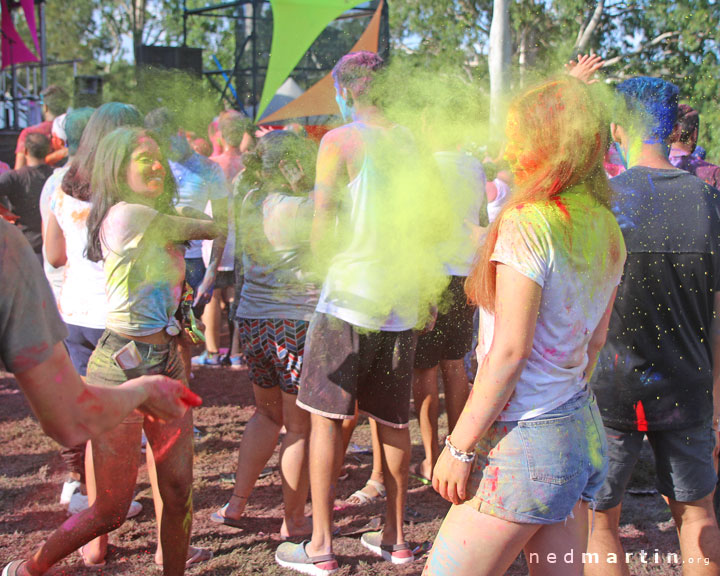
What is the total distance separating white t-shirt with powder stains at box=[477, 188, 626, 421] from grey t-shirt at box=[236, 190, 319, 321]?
1.37 meters

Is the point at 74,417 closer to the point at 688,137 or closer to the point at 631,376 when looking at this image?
the point at 631,376

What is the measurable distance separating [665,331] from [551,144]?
0.92 metres

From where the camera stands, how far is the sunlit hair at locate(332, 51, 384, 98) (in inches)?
104

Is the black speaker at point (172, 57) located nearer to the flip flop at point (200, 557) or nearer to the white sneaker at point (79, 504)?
the white sneaker at point (79, 504)

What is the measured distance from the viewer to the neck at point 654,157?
231cm

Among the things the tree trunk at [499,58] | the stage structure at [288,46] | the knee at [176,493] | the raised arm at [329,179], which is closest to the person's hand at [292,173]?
the raised arm at [329,179]

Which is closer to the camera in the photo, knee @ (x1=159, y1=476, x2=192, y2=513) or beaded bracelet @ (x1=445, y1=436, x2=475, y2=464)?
beaded bracelet @ (x1=445, y1=436, x2=475, y2=464)

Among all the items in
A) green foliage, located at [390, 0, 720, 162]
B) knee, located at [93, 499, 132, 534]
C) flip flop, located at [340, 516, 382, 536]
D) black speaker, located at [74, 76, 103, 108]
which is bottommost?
flip flop, located at [340, 516, 382, 536]

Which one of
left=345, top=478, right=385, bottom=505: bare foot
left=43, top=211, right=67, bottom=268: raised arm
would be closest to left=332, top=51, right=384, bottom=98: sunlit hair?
left=43, top=211, right=67, bottom=268: raised arm

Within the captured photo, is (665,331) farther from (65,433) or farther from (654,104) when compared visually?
(65,433)

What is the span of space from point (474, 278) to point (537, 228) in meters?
0.23

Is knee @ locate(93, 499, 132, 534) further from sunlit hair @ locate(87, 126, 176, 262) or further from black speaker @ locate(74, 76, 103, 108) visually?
black speaker @ locate(74, 76, 103, 108)

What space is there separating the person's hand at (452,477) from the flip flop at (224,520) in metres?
1.67

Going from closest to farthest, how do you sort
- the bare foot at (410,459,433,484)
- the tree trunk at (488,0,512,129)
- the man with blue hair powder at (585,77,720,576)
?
the man with blue hair powder at (585,77,720,576) < the tree trunk at (488,0,512,129) < the bare foot at (410,459,433,484)
